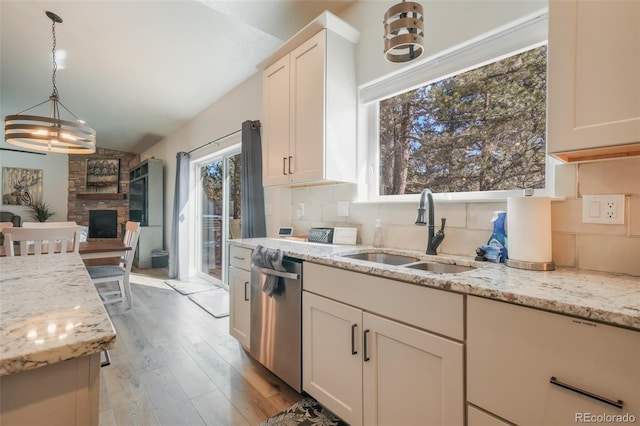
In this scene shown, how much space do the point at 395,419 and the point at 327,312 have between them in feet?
1.78

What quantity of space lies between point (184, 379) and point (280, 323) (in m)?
0.79

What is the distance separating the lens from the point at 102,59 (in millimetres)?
3268

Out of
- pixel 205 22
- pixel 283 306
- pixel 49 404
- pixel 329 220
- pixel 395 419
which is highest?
pixel 205 22

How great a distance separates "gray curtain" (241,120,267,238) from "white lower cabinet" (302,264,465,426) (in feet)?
4.98

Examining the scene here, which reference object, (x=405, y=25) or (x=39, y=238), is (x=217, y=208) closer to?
(x=39, y=238)

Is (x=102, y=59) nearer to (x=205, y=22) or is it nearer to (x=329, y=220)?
(x=205, y=22)

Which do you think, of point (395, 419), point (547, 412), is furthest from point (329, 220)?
point (547, 412)

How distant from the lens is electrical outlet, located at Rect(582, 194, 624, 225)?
3.98ft

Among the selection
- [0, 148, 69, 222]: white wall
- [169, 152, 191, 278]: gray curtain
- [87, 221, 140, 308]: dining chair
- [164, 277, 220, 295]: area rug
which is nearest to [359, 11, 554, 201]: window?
[87, 221, 140, 308]: dining chair

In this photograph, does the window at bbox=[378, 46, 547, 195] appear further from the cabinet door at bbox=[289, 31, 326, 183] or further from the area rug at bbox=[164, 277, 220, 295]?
the area rug at bbox=[164, 277, 220, 295]

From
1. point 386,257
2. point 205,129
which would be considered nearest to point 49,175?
point 205,129

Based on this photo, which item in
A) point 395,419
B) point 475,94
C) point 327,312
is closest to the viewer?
point 395,419

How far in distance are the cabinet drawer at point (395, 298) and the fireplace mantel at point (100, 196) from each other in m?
7.85

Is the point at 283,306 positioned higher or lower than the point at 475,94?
lower
